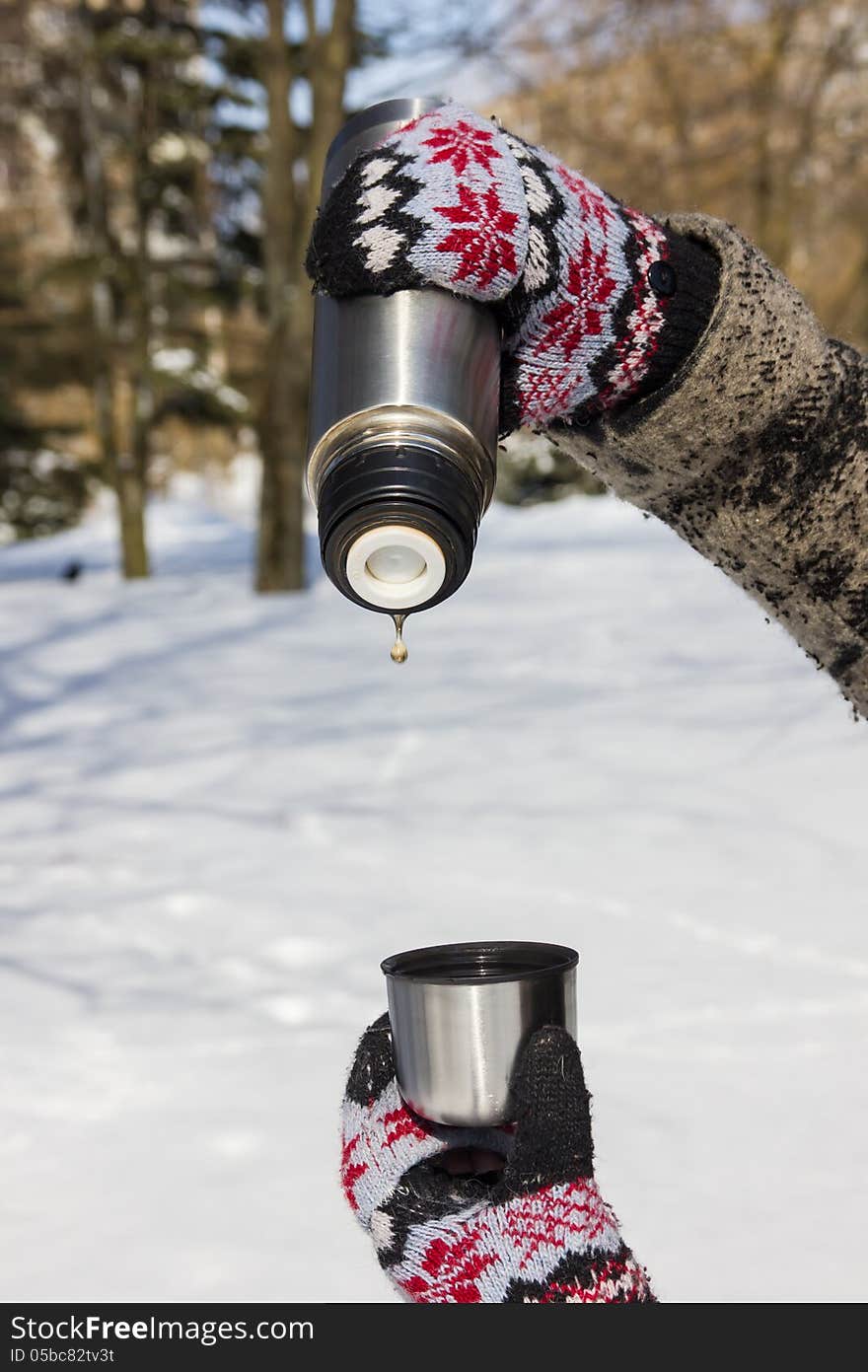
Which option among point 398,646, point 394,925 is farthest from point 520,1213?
point 394,925

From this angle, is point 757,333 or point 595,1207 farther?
point 595,1207

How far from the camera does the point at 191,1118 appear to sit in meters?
2.59

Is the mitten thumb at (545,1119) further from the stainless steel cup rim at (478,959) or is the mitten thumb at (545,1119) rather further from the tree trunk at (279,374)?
the tree trunk at (279,374)

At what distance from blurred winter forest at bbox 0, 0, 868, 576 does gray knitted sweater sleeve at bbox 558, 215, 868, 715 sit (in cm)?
831

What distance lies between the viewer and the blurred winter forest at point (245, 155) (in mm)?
11633

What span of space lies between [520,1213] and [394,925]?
2.14 metres

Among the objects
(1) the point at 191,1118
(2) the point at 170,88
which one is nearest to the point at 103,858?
(1) the point at 191,1118

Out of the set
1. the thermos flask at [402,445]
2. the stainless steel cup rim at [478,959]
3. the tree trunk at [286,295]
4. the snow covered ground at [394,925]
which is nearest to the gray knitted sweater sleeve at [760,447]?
the thermos flask at [402,445]

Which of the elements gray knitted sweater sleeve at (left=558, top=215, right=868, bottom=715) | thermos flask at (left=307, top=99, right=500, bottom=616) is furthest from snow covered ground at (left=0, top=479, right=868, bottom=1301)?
thermos flask at (left=307, top=99, right=500, bottom=616)

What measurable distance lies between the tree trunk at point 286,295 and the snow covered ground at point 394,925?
9.55 feet

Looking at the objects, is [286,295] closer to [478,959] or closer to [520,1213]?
[478,959]

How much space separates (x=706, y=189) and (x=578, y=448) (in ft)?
55.4
